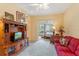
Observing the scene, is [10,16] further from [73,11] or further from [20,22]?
[73,11]

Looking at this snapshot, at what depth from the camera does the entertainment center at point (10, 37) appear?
3633mm

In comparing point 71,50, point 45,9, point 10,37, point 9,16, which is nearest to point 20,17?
point 9,16

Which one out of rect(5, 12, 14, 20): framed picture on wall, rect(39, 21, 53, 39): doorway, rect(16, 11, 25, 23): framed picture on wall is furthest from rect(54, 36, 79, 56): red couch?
rect(5, 12, 14, 20): framed picture on wall

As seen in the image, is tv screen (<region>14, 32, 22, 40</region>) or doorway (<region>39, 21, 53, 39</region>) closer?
doorway (<region>39, 21, 53, 39</region>)

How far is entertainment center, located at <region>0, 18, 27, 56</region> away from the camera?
11.9ft

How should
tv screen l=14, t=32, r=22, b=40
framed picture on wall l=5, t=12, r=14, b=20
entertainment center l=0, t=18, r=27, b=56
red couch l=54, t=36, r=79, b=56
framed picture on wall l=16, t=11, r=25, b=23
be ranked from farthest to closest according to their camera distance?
tv screen l=14, t=32, r=22, b=40, framed picture on wall l=16, t=11, r=25, b=23, framed picture on wall l=5, t=12, r=14, b=20, entertainment center l=0, t=18, r=27, b=56, red couch l=54, t=36, r=79, b=56

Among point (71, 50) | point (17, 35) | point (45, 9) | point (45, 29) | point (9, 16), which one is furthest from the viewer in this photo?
point (17, 35)

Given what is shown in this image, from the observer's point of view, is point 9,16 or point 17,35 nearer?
point 9,16

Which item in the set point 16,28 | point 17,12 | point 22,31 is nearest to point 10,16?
point 17,12

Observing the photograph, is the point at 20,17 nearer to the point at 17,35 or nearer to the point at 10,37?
the point at 17,35

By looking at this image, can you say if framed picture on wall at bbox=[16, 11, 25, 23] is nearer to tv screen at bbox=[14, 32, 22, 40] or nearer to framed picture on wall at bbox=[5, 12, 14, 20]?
framed picture on wall at bbox=[5, 12, 14, 20]

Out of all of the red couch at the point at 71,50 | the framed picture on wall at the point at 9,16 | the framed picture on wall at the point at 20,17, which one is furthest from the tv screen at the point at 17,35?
the red couch at the point at 71,50

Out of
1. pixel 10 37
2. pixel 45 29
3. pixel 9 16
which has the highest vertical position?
pixel 9 16

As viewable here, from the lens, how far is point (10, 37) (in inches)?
169
